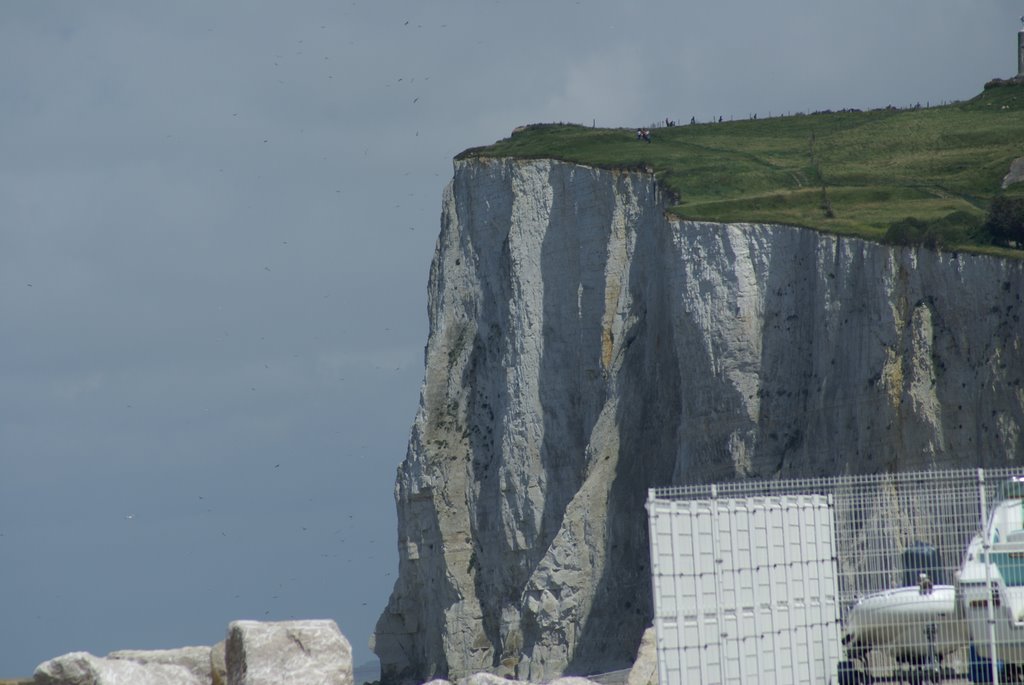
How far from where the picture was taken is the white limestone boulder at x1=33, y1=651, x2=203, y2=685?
20578 mm

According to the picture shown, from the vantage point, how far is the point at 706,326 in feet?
168

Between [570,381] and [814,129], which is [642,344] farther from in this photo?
[814,129]

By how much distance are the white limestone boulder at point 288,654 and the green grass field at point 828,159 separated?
27893 millimetres

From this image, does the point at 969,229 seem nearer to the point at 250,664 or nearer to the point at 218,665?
the point at 218,665

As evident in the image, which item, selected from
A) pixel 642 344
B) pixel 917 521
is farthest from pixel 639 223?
pixel 917 521

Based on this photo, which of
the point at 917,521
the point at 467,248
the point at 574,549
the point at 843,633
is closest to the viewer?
the point at 843,633

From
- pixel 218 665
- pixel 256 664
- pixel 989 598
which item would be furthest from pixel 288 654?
pixel 989 598

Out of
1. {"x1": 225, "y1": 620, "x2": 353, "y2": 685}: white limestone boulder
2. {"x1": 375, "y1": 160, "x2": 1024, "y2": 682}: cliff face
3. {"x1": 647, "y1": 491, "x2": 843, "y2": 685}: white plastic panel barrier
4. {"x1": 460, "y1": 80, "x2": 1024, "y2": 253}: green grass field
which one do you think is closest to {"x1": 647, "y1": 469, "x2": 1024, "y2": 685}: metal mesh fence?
{"x1": 647, "y1": 491, "x2": 843, "y2": 685}: white plastic panel barrier

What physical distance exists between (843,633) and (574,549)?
115 feet

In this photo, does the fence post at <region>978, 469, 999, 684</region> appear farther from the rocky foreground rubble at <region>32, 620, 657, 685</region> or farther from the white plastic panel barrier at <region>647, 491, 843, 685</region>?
the rocky foreground rubble at <region>32, 620, 657, 685</region>

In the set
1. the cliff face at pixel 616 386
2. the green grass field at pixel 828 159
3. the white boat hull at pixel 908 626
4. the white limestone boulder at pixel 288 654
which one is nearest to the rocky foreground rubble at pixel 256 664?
the white limestone boulder at pixel 288 654

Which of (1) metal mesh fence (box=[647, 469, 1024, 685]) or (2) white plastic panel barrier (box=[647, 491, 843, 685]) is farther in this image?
(1) metal mesh fence (box=[647, 469, 1024, 685])

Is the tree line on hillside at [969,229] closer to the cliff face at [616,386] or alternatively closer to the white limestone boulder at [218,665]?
the cliff face at [616,386]

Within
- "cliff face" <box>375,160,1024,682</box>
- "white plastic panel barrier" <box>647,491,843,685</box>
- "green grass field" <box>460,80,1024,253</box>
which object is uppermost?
"green grass field" <box>460,80,1024,253</box>
